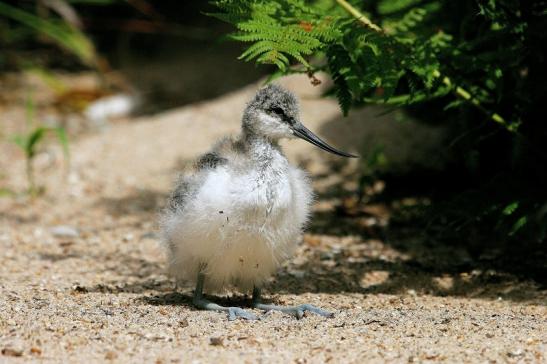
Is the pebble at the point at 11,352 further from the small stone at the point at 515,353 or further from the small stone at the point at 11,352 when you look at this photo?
the small stone at the point at 515,353

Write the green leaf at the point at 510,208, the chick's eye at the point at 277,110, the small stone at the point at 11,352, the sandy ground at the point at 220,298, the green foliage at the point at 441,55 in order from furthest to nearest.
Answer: the green leaf at the point at 510,208 → the chick's eye at the point at 277,110 → the green foliage at the point at 441,55 → the sandy ground at the point at 220,298 → the small stone at the point at 11,352

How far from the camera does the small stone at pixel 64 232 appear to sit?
6.32 m

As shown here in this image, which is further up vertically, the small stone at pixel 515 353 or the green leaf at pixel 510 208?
the green leaf at pixel 510 208

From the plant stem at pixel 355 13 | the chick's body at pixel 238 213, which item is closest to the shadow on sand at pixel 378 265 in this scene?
the chick's body at pixel 238 213

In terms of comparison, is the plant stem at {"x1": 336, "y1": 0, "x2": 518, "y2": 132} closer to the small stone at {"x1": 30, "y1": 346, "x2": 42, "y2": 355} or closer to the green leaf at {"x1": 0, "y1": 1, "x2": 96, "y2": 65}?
the small stone at {"x1": 30, "y1": 346, "x2": 42, "y2": 355}

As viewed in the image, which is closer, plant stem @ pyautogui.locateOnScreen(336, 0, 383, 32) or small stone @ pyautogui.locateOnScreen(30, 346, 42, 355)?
small stone @ pyautogui.locateOnScreen(30, 346, 42, 355)

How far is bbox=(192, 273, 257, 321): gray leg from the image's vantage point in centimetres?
424

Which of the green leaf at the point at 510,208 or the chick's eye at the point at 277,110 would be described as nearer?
the chick's eye at the point at 277,110

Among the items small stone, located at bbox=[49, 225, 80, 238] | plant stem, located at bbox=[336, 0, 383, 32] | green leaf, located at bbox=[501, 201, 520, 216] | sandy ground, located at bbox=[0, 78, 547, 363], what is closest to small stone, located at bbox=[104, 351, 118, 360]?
sandy ground, located at bbox=[0, 78, 547, 363]

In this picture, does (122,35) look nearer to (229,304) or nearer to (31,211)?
(31,211)

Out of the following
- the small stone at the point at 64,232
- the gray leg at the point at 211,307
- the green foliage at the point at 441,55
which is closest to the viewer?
the gray leg at the point at 211,307

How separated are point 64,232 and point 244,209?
8.83 feet

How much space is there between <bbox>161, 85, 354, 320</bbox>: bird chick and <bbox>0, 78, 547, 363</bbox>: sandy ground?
0.76 feet

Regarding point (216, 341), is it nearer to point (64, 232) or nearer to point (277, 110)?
point (277, 110)
